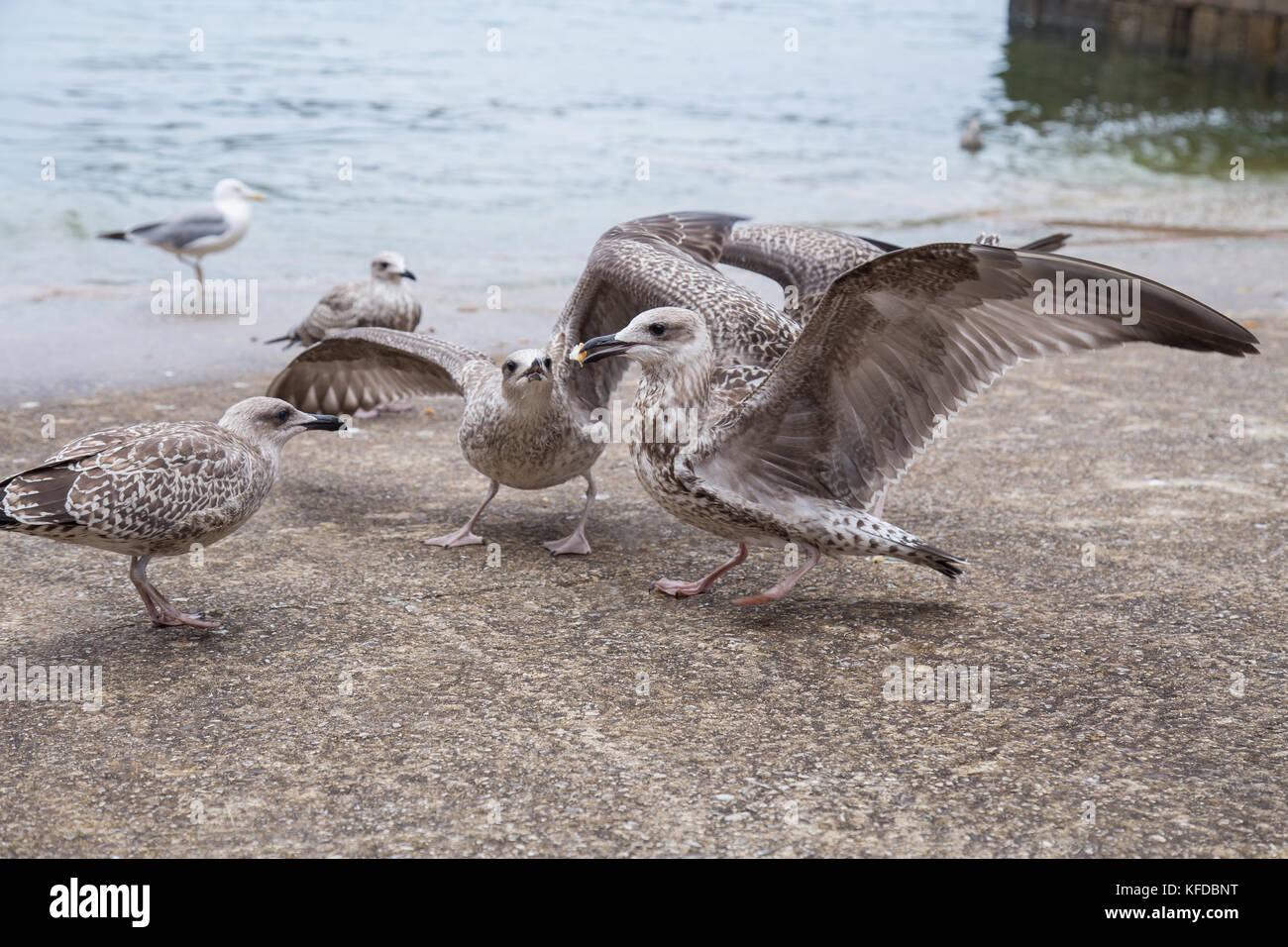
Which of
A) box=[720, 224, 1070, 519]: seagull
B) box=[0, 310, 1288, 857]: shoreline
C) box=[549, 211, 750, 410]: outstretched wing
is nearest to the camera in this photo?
box=[0, 310, 1288, 857]: shoreline

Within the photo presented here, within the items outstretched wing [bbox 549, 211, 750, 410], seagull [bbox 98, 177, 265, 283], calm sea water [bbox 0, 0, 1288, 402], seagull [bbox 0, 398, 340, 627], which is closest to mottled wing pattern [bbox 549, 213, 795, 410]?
outstretched wing [bbox 549, 211, 750, 410]

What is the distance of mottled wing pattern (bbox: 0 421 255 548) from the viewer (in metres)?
3.84

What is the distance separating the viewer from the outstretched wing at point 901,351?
3789mm

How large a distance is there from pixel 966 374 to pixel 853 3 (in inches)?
1567

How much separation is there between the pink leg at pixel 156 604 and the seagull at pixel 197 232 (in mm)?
6618

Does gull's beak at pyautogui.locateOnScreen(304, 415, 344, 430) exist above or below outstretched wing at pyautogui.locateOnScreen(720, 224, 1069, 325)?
below

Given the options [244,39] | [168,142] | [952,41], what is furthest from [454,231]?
[952,41]

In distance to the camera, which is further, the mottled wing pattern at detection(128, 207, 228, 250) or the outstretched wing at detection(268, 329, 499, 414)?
the mottled wing pattern at detection(128, 207, 228, 250)

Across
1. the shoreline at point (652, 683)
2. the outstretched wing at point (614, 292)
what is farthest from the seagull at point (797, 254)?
the shoreline at point (652, 683)

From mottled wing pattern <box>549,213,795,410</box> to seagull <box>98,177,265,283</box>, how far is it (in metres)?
5.52

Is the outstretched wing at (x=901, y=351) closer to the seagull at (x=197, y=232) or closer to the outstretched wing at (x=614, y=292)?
the outstretched wing at (x=614, y=292)

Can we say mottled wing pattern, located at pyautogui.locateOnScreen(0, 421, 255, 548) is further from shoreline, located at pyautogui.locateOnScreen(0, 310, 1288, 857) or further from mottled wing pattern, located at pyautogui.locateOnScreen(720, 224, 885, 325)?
mottled wing pattern, located at pyautogui.locateOnScreen(720, 224, 885, 325)

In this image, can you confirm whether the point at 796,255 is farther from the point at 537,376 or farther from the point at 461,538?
the point at 461,538

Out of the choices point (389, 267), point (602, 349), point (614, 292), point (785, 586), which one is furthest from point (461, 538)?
point (389, 267)
